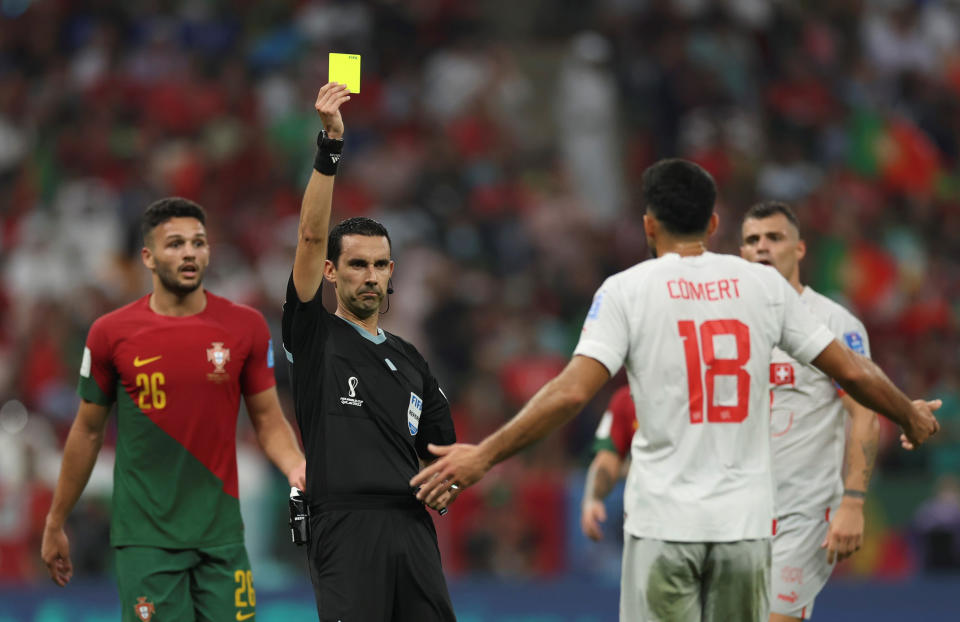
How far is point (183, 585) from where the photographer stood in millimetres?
6734

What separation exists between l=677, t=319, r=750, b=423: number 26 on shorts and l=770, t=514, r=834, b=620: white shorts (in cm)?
216

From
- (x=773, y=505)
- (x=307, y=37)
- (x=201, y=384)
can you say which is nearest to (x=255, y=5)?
(x=307, y=37)

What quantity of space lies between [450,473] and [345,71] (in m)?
1.79

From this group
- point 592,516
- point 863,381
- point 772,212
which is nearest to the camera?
point 863,381

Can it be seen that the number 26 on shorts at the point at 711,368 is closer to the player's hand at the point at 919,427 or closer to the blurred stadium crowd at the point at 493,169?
the player's hand at the point at 919,427

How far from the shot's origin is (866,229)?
619 inches

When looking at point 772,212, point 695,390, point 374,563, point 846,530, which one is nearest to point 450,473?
point 374,563

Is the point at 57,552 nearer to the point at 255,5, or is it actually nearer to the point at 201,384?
the point at 201,384

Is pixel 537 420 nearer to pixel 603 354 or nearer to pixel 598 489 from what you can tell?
pixel 603 354

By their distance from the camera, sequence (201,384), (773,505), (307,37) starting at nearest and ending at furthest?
1. (773,505)
2. (201,384)
3. (307,37)

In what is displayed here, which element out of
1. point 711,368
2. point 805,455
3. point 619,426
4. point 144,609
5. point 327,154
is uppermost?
point 327,154

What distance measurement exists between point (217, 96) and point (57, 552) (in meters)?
9.95

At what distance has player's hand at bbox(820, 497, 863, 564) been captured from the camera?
709 centimetres

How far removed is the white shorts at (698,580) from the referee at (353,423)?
0.90 meters
